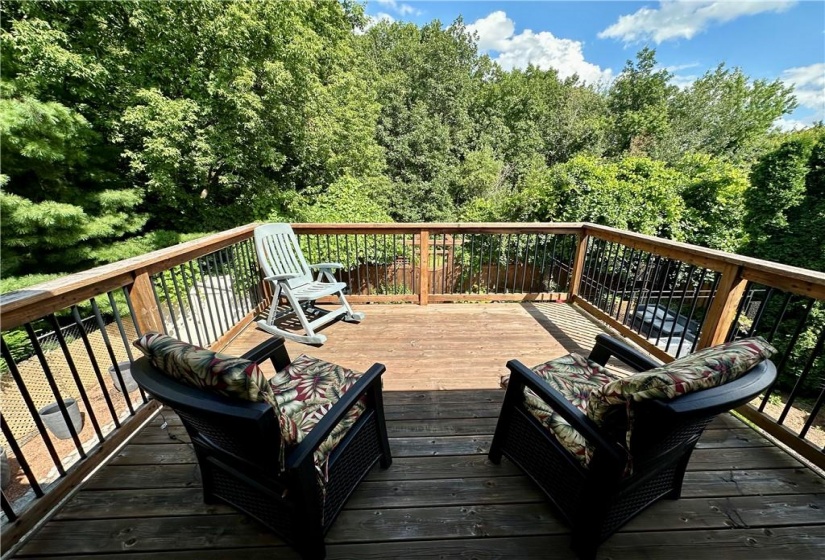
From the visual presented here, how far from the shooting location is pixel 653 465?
3.74 feet

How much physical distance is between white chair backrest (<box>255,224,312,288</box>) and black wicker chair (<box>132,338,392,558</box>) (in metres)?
1.61

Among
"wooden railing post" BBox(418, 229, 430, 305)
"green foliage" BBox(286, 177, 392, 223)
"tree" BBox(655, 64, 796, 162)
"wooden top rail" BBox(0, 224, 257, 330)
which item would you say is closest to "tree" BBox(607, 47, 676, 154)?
"tree" BBox(655, 64, 796, 162)

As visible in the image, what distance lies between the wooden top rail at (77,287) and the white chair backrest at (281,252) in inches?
27.4

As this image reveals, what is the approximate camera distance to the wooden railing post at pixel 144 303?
1788 mm

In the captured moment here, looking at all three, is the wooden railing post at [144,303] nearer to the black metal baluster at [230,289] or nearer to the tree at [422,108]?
the black metal baluster at [230,289]

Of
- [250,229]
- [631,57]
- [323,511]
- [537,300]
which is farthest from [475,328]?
[631,57]

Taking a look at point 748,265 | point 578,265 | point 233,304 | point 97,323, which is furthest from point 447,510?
point 578,265

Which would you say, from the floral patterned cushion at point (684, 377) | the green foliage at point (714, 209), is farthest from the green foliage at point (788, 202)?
the floral patterned cushion at point (684, 377)

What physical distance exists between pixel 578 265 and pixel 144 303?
12.5 ft

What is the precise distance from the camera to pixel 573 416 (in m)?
1.08

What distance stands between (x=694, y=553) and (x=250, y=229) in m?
3.64

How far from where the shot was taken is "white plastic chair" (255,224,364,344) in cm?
272

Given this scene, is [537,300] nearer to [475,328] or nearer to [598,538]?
[475,328]

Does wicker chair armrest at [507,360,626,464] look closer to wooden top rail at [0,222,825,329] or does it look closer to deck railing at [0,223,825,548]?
deck railing at [0,223,825,548]
